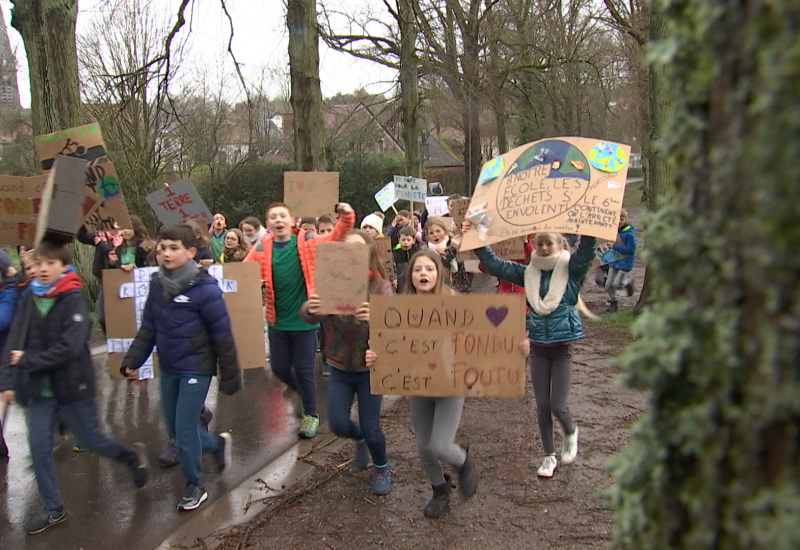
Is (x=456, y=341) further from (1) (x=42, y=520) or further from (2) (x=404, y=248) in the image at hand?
(2) (x=404, y=248)

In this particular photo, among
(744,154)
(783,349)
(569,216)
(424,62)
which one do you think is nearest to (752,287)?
(783,349)

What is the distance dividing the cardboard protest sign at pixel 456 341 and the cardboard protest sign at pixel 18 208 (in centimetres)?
355

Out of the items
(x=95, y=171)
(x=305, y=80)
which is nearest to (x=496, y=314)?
(x=95, y=171)

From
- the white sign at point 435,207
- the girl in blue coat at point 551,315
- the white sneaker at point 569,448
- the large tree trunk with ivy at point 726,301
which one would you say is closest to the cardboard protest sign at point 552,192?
the girl in blue coat at point 551,315

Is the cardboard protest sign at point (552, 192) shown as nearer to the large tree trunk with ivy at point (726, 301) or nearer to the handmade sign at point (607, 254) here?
the large tree trunk with ivy at point (726, 301)

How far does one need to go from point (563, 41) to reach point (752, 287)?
1740 centimetres

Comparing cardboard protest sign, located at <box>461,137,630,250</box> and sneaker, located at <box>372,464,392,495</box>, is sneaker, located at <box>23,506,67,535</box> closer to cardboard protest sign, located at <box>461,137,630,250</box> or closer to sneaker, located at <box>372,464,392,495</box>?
sneaker, located at <box>372,464,392,495</box>

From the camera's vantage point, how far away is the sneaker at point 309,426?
5.28 meters

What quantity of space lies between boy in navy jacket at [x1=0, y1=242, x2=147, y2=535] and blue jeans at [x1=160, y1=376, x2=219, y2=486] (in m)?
0.44

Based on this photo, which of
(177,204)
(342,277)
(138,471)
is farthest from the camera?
(177,204)

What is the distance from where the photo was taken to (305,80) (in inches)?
379

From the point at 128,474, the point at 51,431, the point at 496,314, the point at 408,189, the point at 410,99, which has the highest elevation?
the point at 410,99

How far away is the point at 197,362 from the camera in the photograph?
4.00 metres

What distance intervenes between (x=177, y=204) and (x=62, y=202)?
2.89 metres
